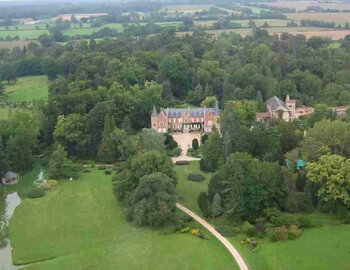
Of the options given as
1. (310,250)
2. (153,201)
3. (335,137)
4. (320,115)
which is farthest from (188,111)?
(310,250)

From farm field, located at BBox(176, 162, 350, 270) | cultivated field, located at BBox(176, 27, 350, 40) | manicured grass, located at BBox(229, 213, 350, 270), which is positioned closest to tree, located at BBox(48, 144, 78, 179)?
farm field, located at BBox(176, 162, 350, 270)

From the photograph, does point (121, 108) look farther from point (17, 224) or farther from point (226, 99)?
point (17, 224)

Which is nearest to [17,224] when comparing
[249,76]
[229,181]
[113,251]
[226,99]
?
[113,251]

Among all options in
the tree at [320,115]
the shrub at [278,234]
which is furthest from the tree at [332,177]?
the tree at [320,115]

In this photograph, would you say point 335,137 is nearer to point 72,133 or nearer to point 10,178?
point 72,133

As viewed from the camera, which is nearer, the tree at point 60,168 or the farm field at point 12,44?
the tree at point 60,168

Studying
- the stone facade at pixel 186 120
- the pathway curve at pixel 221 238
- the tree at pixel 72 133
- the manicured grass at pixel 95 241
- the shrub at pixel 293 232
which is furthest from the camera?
the stone facade at pixel 186 120

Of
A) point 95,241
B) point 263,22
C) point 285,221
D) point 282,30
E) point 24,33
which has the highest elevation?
point 263,22

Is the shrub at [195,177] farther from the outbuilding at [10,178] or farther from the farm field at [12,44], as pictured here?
the farm field at [12,44]
